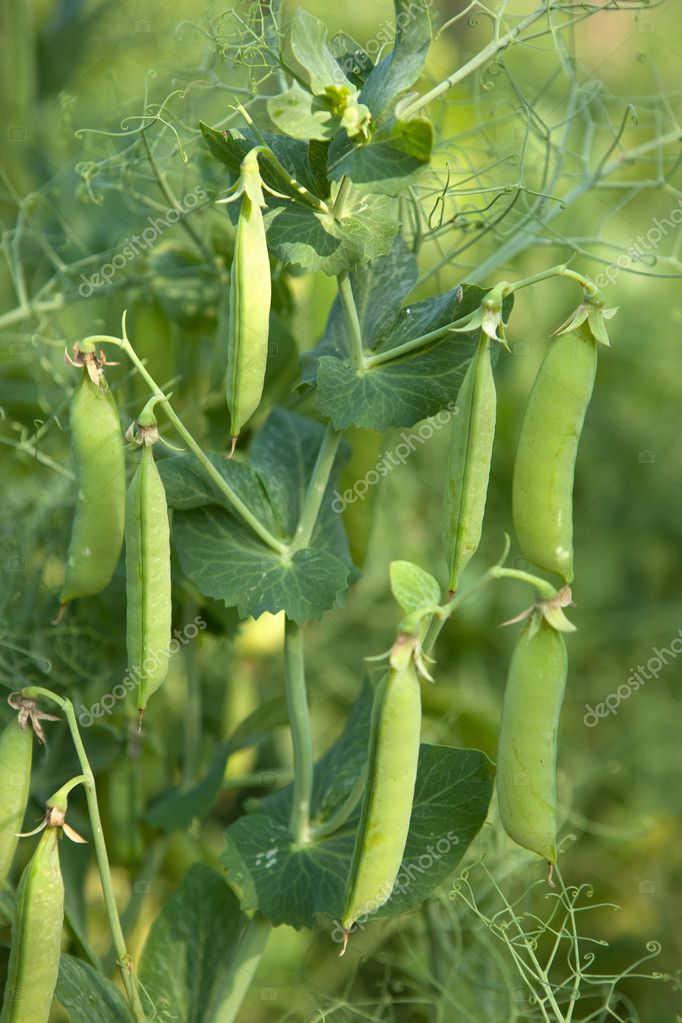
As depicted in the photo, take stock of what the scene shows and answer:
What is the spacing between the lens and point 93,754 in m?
1.00

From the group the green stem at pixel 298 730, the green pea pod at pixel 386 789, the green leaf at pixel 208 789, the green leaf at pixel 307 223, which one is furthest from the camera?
the green leaf at pixel 208 789

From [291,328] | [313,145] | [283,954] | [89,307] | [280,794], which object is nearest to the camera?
[313,145]

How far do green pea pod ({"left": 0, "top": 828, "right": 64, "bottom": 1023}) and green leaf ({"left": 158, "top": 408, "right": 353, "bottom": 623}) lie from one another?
213 millimetres

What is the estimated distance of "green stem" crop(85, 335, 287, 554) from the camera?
0.64 metres

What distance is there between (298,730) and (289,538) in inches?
6.2

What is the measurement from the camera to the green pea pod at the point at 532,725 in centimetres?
60

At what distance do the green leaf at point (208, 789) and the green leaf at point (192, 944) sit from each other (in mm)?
63

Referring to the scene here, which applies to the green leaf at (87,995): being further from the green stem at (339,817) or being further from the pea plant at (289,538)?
the green stem at (339,817)

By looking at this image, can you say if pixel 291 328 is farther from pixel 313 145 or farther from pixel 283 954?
pixel 283 954

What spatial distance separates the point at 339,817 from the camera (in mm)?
750

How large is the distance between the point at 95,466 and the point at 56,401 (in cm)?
50

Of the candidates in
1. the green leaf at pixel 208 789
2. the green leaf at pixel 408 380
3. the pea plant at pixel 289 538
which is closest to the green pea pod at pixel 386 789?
the pea plant at pixel 289 538

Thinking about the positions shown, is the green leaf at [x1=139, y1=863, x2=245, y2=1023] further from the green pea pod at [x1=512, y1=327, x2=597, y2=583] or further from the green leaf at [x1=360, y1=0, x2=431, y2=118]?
the green leaf at [x1=360, y1=0, x2=431, y2=118]

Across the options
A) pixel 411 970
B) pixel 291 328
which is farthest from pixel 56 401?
pixel 411 970
